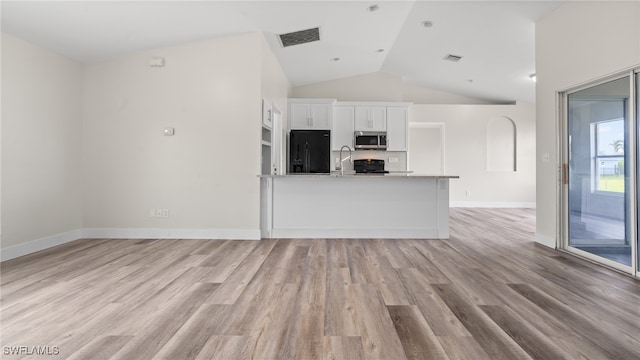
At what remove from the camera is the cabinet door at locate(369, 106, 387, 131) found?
6.76 m

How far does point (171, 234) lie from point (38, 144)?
1.76 metres

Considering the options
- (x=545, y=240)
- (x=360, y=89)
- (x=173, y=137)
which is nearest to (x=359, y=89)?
(x=360, y=89)

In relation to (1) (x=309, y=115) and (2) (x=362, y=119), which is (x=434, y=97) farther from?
(1) (x=309, y=115)

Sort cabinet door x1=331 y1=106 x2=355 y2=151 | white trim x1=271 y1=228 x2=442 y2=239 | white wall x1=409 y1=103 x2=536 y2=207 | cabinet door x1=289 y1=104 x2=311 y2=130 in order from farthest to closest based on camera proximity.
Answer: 1. white wall x1=409 y1=103 x2=536 y2=207
2. cabinet door x1=331 y1=106 x2=355 y2=151
3. cabinet door x1=289 y1=104 x2=311 y2=130
4. white trim x1=271 y1=228 x2=442 y2=239

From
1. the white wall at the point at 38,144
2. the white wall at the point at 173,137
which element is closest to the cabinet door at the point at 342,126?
the white wall at the point at 173,137

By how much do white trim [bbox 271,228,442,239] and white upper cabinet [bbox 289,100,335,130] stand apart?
3106mm

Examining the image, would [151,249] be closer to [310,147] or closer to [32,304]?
[32,304]

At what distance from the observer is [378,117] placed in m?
6.79

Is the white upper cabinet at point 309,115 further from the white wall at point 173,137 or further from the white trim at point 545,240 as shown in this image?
the white trim at point 545,240

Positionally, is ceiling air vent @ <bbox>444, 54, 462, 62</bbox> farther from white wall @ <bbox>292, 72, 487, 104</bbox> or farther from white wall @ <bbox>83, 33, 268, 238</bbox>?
white wall @ <bbox>83, 33, 268, 238</bbox>

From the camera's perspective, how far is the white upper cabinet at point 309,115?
6.61 meters

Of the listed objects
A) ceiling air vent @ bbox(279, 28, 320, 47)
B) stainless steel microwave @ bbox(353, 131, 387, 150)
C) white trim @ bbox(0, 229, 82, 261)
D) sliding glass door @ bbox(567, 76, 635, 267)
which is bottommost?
white trim @ bbox(0, 229, 82, 261)

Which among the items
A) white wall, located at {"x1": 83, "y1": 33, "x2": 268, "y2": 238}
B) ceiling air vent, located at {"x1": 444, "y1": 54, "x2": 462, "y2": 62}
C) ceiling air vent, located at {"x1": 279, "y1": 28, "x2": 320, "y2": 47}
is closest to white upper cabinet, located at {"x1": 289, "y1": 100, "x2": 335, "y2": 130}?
ceiling air vent, located at {"x1": 279, "y1": 28, "x2": 320, "y2": 47}

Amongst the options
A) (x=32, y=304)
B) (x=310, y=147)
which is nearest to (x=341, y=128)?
(x=310, y=147)
